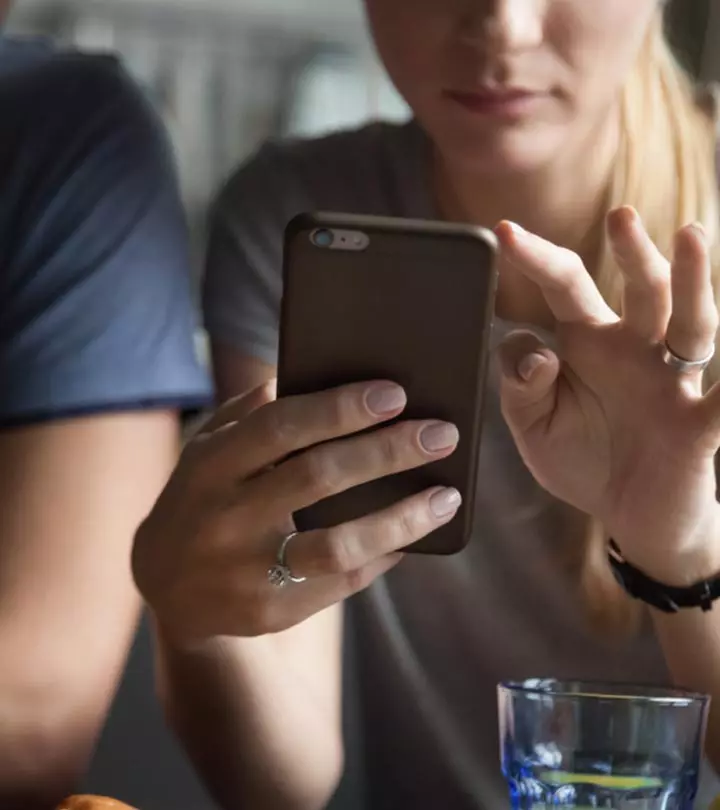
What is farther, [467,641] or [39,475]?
[467,641]

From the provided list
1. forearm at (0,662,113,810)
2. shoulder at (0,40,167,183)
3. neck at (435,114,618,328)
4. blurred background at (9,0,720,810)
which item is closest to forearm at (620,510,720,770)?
neck at (435,114,618,328)

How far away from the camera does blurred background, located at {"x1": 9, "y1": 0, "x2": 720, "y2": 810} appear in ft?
3.31

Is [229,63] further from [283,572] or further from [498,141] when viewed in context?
[283,572]

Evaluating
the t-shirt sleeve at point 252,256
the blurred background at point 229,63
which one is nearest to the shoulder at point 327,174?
the t-shirt sleeve at point 252,256

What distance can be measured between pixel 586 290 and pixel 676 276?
0.17ft

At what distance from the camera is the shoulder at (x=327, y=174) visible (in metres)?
0.72

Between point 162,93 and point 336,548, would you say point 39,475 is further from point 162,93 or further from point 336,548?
point 162,93

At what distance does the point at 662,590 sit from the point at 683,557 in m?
0.03

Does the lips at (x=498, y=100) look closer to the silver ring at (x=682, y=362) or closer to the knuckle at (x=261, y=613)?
the silver ring at (x=682, y=362)

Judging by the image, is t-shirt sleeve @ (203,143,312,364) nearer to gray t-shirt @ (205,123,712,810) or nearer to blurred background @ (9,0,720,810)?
gray t-shirt @ (205,123,712,810)

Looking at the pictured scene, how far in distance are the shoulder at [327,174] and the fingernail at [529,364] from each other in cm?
27

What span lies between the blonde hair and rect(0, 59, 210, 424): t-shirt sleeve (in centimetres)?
27

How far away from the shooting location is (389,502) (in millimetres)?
490

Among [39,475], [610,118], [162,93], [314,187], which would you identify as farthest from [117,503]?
[162,93]
